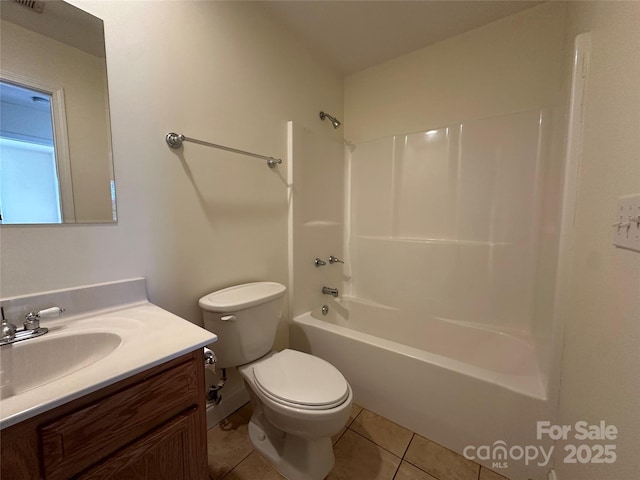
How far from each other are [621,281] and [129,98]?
5.66 feet

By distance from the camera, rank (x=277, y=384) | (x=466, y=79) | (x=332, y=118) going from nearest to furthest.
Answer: (x=277, y=384) < (x=466, y=79) < (x=332, y=118)

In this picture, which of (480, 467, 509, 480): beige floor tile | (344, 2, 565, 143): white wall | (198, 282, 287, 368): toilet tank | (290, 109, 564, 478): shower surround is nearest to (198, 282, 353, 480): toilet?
(198, 282, 287, 368): toilet tank

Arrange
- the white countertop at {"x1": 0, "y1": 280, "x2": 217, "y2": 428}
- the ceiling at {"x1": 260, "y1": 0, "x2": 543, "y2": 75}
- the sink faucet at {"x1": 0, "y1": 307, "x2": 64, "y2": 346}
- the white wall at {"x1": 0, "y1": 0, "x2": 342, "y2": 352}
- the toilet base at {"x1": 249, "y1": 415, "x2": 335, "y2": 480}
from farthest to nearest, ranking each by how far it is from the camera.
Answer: the ceiling at {"x1": 260, "y1": 0, "x2": 543, "y2": 75} → the toilet base at {"x1": 249, "y1": 415, "x2": 335, "y2": 480} → the white wall at {"x1": 0, "y1": 0, "x2": 342, "y2": 352} → the sink faucet at {"x1": 0, "y1": 307, "x2": 64, "y2": 346} → the white countertop at {"x1": 0, "y1": 280, "x2": 217, "y2": 428}

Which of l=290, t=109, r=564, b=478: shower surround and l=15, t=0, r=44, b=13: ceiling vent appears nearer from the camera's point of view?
l=15, t=0, r=44, b=13: ceiling vent

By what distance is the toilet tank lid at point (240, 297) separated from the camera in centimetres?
119

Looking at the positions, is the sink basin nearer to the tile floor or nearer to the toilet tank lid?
the toilet tank lid

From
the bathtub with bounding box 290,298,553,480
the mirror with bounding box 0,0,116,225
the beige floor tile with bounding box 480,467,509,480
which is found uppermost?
the mirror with bounding box 0,0,116,225

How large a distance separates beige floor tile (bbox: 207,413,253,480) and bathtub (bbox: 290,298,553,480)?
0.56 m

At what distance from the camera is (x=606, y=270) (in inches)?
28.6

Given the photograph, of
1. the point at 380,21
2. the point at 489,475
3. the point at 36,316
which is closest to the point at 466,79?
the point at 380,21

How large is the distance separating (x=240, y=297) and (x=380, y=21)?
6.09 ft

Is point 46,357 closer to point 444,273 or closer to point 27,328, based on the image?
point 27,328

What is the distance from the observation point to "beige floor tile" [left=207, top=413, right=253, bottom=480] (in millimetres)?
1189

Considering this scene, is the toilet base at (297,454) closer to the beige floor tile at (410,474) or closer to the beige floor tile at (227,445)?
→ the beige floor tile at (227,445)
